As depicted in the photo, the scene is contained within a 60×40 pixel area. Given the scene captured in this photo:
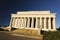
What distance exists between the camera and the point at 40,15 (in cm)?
7800

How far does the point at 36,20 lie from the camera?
78938mm

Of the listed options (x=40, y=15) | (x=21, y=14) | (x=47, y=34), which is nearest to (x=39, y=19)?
(x=40, y=15)

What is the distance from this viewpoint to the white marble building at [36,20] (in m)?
76.7

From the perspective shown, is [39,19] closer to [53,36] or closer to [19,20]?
[19,20]

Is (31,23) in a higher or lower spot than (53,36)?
lower

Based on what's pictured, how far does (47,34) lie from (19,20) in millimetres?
71716

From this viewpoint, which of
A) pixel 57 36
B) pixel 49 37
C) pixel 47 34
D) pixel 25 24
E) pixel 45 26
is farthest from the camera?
pixel 25 24

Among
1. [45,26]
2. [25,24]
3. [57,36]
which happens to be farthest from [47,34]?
[25,24]

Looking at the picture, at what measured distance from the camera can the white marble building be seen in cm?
7668

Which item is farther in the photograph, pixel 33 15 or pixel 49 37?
pixel 33 15

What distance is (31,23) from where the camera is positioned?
269 feet

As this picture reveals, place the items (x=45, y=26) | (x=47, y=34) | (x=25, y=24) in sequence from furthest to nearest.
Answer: (x=25, y=24), (x=45, y=26), (x=47, y=34)

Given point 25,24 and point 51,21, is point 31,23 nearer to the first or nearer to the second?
point 25,24

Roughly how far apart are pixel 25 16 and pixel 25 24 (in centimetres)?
599
